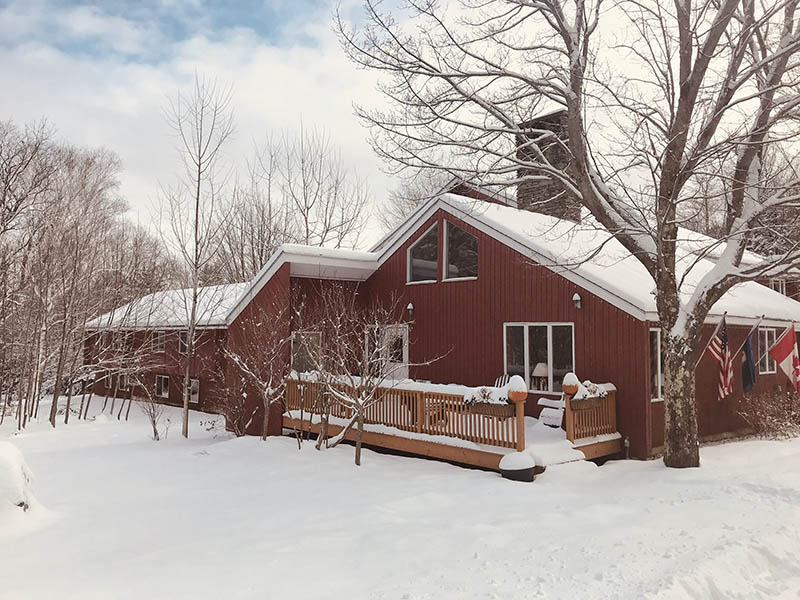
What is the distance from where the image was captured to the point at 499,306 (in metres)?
11.3

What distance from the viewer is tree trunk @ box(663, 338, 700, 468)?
8289mm

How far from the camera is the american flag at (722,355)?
34.4 ft

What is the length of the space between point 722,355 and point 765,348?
3624mm

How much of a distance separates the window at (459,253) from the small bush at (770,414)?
22.3ft

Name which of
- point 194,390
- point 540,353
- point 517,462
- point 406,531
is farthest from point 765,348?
point 194,390

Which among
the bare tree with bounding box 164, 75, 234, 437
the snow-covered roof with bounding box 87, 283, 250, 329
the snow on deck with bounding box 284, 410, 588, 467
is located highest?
the bare tree with bounding box 164, 75, 234, 437

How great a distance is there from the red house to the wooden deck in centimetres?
5

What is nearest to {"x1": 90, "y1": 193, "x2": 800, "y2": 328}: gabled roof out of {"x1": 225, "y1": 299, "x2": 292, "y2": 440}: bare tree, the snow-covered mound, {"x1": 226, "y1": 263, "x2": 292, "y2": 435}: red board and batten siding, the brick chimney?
{"x1": 226, "y1": 263, "x2": 292, "y2": 435}: red board and batten siding

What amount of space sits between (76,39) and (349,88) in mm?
4627

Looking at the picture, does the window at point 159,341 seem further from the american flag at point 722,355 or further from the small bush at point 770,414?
the small bush at point 770,414

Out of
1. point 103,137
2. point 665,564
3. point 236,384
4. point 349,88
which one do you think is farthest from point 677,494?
point 103,137

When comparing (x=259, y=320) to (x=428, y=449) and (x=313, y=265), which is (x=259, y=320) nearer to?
(x=313, y=265)

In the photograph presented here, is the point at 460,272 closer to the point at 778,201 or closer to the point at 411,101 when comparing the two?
the point at 411,101

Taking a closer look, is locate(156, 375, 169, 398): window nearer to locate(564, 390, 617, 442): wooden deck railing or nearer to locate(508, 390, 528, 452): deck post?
locate(508, 390, 528, 452): deck post
